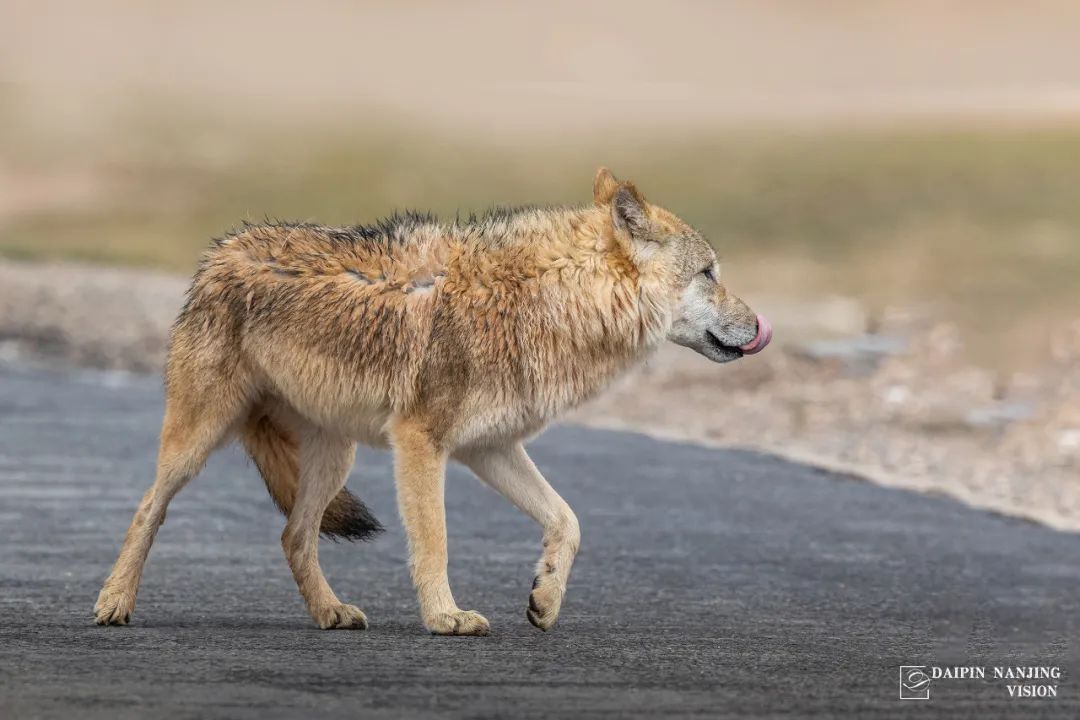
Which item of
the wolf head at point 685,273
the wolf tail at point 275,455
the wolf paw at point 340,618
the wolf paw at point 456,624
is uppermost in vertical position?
the wolf head at point 685,273

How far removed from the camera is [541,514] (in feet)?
34.4

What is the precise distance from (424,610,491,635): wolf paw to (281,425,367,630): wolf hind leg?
745 millimetres

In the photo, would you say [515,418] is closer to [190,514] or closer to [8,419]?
[190,514]

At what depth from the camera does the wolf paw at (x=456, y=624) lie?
988cm

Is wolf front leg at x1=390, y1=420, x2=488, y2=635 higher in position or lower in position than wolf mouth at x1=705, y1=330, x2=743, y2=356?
lower

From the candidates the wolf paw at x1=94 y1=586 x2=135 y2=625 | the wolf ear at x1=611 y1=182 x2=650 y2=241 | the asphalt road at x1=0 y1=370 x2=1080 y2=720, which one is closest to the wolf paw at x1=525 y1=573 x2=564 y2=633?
the asphalt road at x1=0 y1=370 x2=1080 y2=720

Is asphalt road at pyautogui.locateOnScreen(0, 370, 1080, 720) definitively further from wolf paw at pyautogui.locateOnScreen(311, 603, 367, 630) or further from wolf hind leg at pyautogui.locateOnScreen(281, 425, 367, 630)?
wolf hind leg at pyautogui.locateOnScreen(281, 425, 367, 630)

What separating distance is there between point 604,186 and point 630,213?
45 cm

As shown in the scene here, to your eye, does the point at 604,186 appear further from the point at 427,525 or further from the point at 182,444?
the point at 182,444

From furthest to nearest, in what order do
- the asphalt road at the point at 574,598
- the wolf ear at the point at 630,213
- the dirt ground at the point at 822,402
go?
the dirt ground at the point at 822,402
the wolf ear at the point at 630,213
the asphalt road at the point at 574,598

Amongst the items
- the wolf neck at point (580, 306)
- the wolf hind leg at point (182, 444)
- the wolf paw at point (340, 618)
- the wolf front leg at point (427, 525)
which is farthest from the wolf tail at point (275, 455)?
the wolf neck at point (580, 306)

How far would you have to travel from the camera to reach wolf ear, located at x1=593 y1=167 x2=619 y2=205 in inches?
432

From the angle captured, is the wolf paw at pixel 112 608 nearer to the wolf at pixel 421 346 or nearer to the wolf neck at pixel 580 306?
the wolf at pixel 421 346

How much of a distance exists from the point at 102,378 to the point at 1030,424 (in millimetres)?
10761
